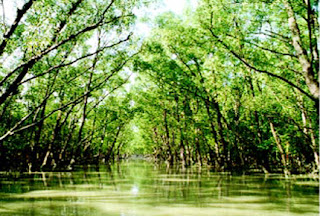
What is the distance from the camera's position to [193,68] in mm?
22875

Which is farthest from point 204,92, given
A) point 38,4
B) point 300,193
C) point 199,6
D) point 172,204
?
point 38,4

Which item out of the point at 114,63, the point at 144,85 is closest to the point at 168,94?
the point at 144,85

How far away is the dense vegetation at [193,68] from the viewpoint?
27.8 ft

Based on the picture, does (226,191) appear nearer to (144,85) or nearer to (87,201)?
(87,201)

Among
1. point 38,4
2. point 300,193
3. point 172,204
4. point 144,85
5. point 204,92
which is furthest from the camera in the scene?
point 144,85

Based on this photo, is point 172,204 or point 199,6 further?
point 199,6

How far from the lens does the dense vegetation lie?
27.8ft

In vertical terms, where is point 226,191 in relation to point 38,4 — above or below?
below

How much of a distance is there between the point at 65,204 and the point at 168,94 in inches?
790

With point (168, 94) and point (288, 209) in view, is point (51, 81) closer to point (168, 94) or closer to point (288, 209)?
point (168, 94)

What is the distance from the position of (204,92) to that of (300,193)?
36.8ft

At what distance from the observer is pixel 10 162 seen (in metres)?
28.6

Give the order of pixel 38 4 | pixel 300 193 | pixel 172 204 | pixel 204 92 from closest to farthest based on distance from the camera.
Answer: pixel 38 4, pixel 172 204, pixel 300 193, pixel 204 92

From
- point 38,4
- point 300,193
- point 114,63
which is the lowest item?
point 300,193
